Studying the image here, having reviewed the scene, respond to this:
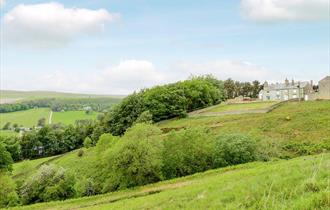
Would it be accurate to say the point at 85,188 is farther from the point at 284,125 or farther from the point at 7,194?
the point at 284,125

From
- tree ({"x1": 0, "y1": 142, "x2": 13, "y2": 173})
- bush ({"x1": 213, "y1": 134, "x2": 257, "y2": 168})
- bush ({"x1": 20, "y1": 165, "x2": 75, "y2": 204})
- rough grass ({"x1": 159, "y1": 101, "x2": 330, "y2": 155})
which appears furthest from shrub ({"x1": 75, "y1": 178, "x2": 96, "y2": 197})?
tree ({"x1": 0, "y1": 142, "x2": 13, "y2": 173})

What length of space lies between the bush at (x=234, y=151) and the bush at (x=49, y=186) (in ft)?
70.2

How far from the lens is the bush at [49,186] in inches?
2040

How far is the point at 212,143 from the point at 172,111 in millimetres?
48831

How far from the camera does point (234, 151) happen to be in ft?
144

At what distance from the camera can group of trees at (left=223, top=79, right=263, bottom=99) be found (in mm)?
150000

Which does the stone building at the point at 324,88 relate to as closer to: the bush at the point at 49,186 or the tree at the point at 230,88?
the tree at the point at 230,88

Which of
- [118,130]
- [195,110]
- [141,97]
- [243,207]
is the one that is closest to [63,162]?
[118,130]

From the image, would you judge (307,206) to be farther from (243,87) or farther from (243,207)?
(243,87)

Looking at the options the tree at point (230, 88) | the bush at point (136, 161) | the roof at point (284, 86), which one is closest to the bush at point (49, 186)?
the bush at point (136, 161)

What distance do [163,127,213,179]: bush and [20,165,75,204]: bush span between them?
1453 centimetres

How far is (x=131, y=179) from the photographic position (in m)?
47.0

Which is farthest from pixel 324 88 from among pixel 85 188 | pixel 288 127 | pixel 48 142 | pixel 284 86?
pixel 48 142

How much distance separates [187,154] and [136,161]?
6.64m
